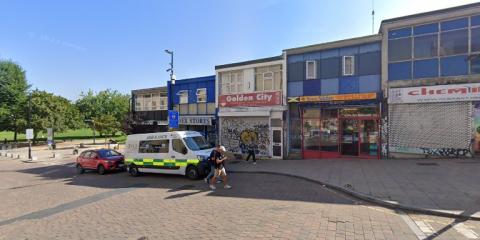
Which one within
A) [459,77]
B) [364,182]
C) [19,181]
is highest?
[459,77]

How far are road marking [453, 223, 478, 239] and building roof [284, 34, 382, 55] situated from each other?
12.4 m

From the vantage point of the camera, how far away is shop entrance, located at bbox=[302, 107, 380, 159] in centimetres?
1733

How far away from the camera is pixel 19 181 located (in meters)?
16.2

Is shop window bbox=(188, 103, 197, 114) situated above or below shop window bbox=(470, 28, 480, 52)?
below

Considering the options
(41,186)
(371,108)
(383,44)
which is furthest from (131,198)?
(383,44)

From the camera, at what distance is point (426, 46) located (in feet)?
51.8

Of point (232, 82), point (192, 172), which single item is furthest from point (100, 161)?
point (232, 82)

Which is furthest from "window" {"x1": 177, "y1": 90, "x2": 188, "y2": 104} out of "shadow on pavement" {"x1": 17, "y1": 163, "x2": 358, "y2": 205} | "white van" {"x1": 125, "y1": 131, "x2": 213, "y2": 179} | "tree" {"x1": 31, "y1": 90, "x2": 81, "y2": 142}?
"tree" {"x1": 31, "y1": 90, "x2": 81, "y2": 142}

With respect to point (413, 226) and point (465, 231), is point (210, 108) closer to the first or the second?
point (413, 226)

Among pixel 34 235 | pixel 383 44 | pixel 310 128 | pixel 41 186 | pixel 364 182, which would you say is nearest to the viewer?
pixel 34 235

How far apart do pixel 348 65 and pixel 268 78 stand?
5077 mm

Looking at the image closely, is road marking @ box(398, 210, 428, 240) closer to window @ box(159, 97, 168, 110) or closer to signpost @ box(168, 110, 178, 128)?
signpost @ box(168, 110, 178, 128)

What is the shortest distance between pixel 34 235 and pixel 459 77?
17.5 m

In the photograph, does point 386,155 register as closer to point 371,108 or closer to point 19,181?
point 371,108
